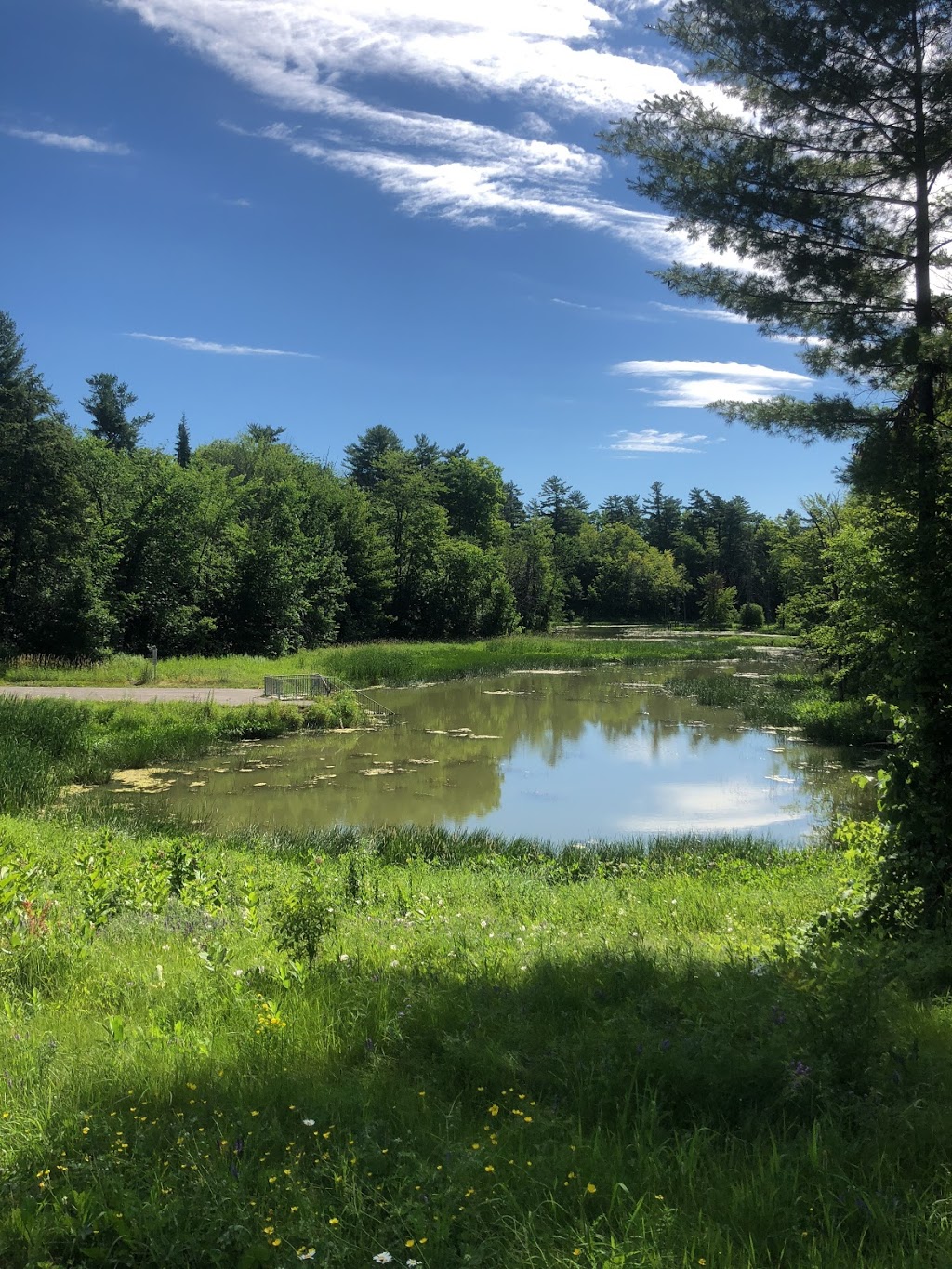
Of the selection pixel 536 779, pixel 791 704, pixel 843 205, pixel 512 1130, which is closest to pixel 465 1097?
pixel 512 1130

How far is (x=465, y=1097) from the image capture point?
10.8ft

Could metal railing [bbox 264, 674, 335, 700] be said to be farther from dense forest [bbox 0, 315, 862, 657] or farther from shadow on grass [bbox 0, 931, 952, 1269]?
shadow on grass [bbox 0, 931, 952, 1269]

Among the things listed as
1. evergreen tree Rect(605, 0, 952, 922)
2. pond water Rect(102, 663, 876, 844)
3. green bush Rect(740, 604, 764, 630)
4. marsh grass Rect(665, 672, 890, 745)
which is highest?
evergreen tree Rect(605, 0, 952, 922)

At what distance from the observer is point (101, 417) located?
6775 cm

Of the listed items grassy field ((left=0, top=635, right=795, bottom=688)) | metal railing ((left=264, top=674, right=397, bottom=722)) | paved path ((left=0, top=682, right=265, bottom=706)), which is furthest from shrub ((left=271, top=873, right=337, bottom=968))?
grassy field ((left=0, top=635, right=795, bottom=688))

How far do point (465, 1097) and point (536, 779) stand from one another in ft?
48.2

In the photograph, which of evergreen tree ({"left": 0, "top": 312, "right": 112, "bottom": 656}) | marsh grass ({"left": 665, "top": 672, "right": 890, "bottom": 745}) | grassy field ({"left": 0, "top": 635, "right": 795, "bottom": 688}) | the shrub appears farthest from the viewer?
evergreen tree ({"left": 0, "top": 312, "right": 112, "bottom": 656})

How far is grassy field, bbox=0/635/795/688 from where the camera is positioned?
1093 inches

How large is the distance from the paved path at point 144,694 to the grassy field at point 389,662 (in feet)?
6.21

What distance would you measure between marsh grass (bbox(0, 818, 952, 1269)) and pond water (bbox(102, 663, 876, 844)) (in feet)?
28.5

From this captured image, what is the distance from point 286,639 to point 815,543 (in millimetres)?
25608

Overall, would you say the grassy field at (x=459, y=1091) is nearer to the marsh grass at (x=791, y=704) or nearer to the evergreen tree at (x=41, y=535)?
the marsh grass at (x=791, y=704)

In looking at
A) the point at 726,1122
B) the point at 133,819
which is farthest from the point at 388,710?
the point at 726,1122

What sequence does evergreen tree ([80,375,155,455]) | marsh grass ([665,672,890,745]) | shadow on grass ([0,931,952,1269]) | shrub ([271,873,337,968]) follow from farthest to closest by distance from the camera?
evergreen tree ([80,375,155,455]), marsh grass ([665,672,890,745]), shrub ([271,873,337,968]), shadow on grass ([0,931,952,1269])
